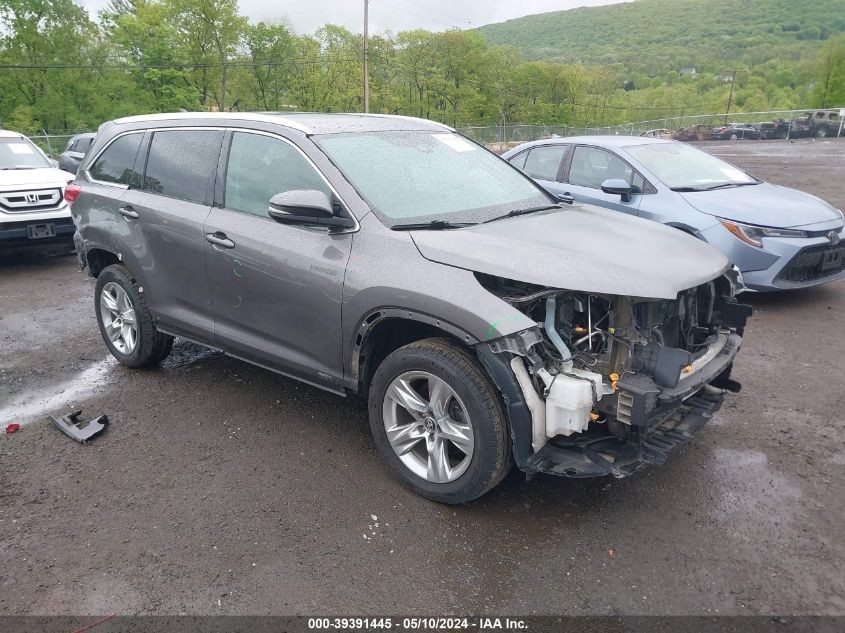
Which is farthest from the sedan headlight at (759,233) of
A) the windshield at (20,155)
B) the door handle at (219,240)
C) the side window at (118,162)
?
the windshield at (20,155)

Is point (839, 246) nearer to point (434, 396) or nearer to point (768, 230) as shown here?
point (768, 230)

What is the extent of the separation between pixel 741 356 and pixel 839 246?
204 centimetres

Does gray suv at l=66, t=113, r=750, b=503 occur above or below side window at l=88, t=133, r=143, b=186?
below

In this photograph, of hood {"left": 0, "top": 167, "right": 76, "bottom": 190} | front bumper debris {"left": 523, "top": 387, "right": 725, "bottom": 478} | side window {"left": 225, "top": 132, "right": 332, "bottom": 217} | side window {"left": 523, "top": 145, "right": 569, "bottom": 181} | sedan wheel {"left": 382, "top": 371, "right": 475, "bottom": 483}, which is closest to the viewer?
front bumper debris {"left": 523, "top": 387, "right": 725, "bottom": 478}

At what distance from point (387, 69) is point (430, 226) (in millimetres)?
78741

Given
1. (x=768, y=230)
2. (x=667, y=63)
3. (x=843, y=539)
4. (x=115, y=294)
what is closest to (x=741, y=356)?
(x=768, y=230)

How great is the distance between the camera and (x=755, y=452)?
12.6 feet

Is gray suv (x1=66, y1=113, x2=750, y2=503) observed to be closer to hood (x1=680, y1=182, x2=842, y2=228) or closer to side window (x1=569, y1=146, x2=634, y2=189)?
hood (x1=680, y1=182, x2=842, y2=228)

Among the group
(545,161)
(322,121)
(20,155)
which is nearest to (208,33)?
(20,155)

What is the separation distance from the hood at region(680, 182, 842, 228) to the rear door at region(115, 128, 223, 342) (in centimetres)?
467

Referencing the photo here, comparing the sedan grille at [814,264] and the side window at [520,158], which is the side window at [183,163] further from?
the sedan grille at [814,264]

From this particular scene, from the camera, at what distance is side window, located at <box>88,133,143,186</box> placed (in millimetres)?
4855

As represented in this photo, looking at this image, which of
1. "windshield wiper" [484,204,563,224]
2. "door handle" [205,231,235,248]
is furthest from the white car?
"windshield wiper" [484,204,563,224]

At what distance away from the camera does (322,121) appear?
4055 millimetres
